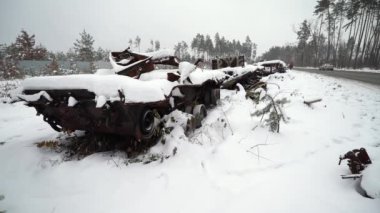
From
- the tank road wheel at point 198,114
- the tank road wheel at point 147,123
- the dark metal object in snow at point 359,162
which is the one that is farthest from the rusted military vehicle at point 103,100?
the dark metal object in snow at point 359,162

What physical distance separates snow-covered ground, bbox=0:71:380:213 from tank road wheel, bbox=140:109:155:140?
33 cm

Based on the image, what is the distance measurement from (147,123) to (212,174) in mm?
1139

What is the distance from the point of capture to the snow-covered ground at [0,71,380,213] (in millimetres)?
2027

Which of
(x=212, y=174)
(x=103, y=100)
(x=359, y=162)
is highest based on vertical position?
(x=103, y=100)

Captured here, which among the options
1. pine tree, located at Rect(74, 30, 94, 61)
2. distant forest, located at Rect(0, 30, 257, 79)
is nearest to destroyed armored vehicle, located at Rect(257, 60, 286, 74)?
distant forest, located at Rect(0, 30, 257, 79)

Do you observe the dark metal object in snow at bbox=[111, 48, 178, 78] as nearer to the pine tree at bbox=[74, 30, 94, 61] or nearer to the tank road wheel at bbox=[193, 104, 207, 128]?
the tank road wheel at bbox=[193, 104, 207, 128]

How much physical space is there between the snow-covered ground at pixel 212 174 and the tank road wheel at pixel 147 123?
1.09 ft

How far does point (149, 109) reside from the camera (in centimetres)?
287

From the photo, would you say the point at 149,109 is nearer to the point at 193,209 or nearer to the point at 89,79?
the point at 89,79

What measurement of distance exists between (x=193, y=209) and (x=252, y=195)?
63 cm

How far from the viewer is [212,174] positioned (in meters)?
2.52

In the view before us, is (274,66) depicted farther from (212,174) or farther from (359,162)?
(212,174)

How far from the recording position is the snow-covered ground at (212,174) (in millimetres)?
2027

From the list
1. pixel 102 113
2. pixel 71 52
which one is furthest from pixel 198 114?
pixel 71 52
